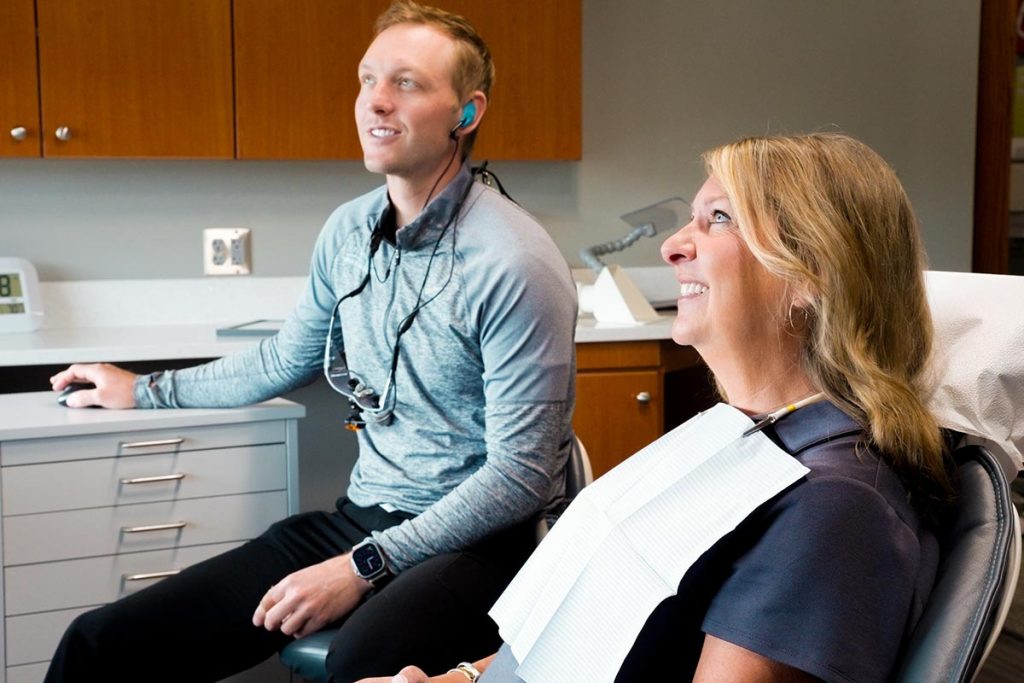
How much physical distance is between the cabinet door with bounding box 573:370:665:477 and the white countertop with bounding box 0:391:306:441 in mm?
918

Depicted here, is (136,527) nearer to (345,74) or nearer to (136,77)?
(136,77)

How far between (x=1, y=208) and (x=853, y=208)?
251 centimetres

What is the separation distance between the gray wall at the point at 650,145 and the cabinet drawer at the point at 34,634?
1249 millimetres

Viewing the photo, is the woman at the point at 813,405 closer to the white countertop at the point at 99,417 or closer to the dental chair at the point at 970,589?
the dental chair at the point at 970,589

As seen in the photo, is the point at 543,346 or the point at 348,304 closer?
the point at 543,346

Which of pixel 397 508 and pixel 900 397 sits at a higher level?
pixel 900 397

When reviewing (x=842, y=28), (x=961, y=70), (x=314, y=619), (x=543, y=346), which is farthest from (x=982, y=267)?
(x=314, y=619)

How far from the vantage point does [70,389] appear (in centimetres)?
228

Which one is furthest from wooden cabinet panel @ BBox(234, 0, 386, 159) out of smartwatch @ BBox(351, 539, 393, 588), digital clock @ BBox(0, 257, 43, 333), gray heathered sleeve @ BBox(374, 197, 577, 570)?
smartwatch @ BBox(351, 539, 393, 588)

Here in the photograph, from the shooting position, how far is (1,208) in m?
3.04

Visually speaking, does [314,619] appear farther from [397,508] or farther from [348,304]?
[348,304]

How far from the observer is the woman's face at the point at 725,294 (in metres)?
1.18

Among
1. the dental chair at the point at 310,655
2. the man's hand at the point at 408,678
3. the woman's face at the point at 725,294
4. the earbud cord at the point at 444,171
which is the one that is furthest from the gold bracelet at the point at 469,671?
the earbud cord at the point at 444,171

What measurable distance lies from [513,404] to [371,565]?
1.07 ft
